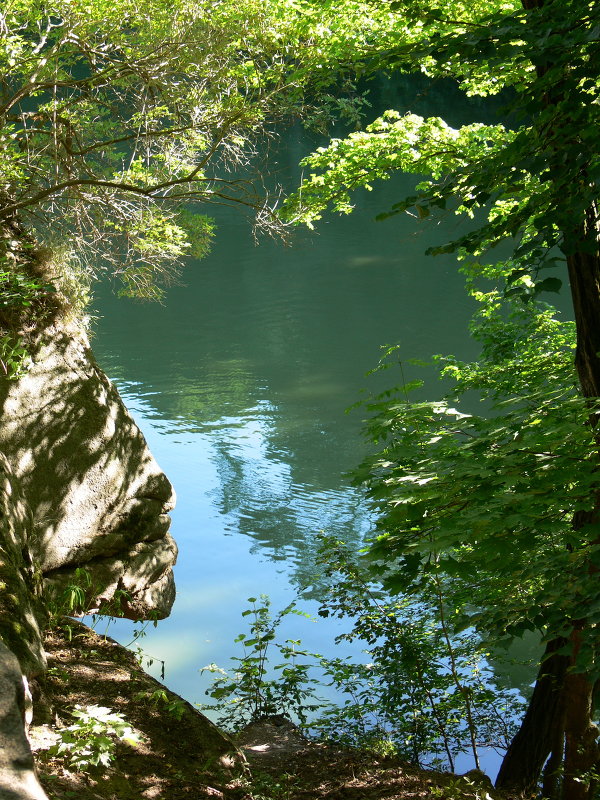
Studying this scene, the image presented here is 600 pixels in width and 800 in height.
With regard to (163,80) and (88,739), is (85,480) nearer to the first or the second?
(163,80)

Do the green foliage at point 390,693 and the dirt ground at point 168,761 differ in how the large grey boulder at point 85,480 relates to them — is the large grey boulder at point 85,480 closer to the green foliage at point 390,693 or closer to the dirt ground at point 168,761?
the green foliage at point 390,693

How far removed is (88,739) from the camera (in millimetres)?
2783

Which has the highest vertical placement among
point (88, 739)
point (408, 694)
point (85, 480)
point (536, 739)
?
point (85, 480)

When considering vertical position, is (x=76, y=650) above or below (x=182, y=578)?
above

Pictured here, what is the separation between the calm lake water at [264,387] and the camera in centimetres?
902

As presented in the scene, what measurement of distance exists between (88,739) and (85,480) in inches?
134

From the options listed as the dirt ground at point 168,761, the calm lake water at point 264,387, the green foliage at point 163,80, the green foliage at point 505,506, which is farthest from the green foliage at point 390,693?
the green foliage at point 163,80

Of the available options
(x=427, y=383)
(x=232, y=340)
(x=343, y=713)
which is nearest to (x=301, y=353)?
(x=232, y=340)

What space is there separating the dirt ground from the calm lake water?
302 cm

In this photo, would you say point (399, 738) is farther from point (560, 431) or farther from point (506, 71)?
point (506, 71)

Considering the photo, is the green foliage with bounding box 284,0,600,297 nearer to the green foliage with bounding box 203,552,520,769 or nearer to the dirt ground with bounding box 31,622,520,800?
the dirt ground with bounding box 31,622,520,800

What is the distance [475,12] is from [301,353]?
37.8 ft

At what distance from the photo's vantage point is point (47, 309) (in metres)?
6.03

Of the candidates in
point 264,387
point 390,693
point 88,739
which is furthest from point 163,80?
point 264,387
